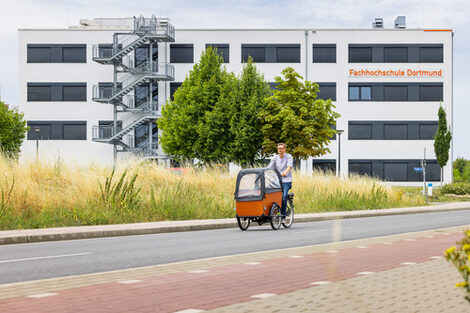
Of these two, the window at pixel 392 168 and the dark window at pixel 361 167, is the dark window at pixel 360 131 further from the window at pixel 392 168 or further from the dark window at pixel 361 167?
the dark window at pixel 361 167

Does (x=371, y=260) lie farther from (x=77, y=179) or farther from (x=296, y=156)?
(x=296, y=156)

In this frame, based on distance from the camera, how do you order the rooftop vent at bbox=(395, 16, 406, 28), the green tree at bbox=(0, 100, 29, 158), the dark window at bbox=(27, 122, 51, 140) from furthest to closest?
the rooftop vent at bbox=(395, 16, 406, 28) → the dark window at bbox=(27, 122, 51, 140) → the green tree at bbox=(0, 100, 29, 158)

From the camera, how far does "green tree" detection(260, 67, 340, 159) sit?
141ft

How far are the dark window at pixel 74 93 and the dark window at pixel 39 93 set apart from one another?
1.52 metres

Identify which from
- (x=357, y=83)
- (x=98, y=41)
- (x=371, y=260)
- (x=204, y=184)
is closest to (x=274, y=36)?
(x=357, y=83)

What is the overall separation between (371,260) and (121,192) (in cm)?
979

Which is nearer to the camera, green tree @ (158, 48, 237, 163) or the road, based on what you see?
the road

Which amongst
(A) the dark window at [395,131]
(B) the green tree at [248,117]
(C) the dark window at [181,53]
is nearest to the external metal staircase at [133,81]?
(C) the dark window at [181,53]

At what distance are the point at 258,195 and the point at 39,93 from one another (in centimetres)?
4835

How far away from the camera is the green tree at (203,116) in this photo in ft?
146

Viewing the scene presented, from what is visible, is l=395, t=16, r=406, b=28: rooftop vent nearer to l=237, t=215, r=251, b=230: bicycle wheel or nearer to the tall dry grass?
the tall dry grass

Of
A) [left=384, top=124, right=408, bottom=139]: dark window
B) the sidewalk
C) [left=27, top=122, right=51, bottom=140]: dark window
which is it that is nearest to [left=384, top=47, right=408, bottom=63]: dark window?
[left=384, top=124, right=408, bottom=139]: dark window

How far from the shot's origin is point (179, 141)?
4616 cm

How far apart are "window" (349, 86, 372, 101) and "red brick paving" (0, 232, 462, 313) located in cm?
5073
